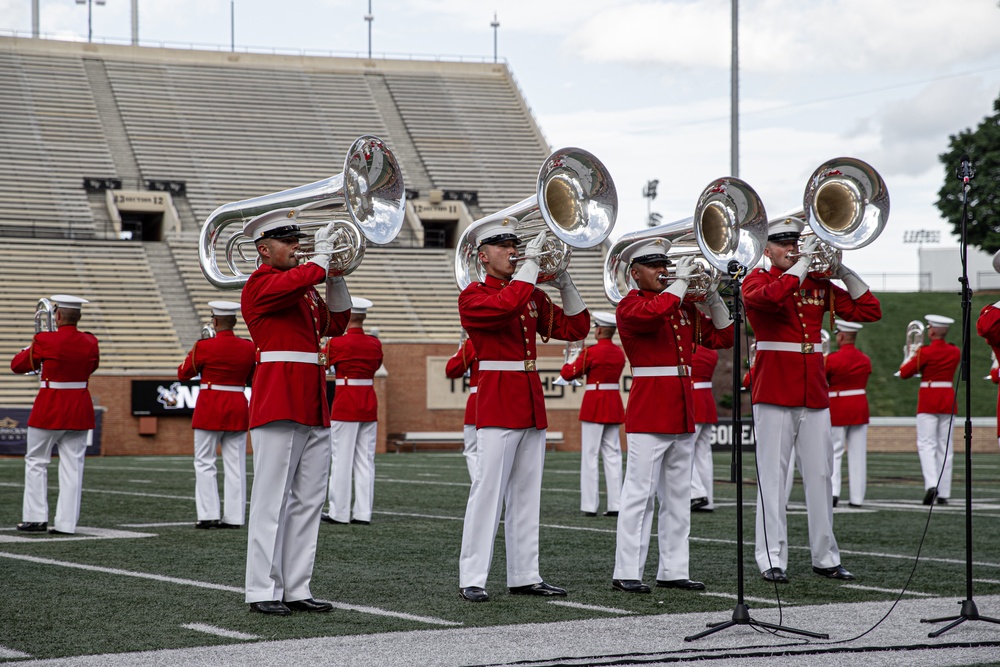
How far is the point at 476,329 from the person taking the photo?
6.54 metres

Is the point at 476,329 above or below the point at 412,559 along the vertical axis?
above

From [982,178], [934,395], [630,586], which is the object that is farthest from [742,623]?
[982,178]

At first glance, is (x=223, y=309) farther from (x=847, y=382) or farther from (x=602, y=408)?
(x=847, y=382)

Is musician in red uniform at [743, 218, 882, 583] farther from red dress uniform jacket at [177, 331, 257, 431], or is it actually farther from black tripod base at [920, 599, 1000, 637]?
red dress uniform jacket at [177, 331, 257, 431]

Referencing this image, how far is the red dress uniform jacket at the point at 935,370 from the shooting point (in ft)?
42.3

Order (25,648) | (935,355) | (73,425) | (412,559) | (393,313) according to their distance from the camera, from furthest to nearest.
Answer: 1. (393,313)
2. (935,355)
3. (73,425)
4. (412,559)
5. (25,648)

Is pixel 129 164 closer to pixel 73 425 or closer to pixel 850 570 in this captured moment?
pixel 73 425

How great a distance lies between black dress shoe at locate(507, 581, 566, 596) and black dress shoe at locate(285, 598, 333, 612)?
101cm

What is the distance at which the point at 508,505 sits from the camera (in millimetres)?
6629

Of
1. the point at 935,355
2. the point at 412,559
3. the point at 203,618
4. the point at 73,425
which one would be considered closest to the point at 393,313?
the point at 935,355

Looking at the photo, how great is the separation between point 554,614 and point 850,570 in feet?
7.95

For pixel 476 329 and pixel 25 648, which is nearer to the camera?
pixel 25 648

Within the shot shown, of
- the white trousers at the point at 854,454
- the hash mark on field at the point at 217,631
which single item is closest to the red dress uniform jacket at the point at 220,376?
the hash mark on field at the point at 217,631

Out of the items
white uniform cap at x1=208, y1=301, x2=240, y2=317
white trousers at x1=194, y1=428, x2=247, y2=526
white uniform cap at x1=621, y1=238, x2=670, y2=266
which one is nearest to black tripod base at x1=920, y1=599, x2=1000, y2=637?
white uniform cap at x1=621, y1=238, x2=670, y2=266
